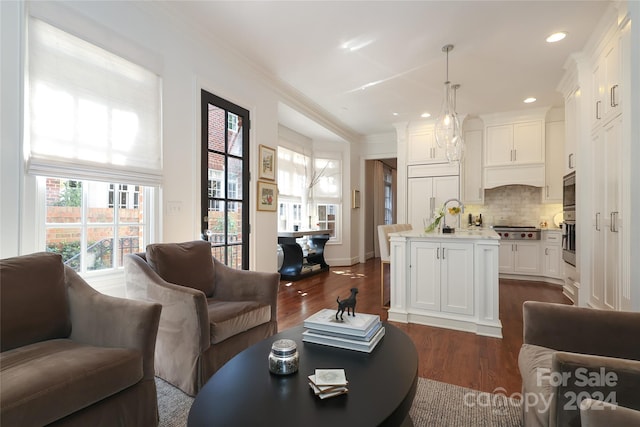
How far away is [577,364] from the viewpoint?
94 centimetres

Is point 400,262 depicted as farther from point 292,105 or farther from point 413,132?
point 413,132

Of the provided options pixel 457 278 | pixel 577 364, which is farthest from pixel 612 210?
pixel 577 364

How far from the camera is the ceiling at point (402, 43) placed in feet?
8.86

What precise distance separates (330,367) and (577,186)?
12.9 ft

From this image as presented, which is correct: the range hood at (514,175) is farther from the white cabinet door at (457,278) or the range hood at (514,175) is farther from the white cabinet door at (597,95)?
the white cabinet door at (457,278)

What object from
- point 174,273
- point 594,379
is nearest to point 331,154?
point 174,273

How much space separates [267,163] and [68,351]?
Answer: 2.96 meters

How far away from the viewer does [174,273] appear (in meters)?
2.18

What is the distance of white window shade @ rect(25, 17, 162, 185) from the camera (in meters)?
1.90

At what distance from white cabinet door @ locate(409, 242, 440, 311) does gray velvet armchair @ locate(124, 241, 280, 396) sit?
1.58 meters

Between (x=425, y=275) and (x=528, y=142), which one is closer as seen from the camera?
(x=425, y=275)

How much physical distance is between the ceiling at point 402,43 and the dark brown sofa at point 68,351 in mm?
2420

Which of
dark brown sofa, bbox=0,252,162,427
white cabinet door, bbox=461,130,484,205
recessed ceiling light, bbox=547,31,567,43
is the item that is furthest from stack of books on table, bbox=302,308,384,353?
white cabinet door, bbox=461,130,484,205

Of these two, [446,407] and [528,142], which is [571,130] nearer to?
[528,142]
